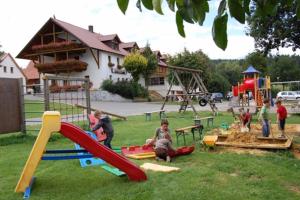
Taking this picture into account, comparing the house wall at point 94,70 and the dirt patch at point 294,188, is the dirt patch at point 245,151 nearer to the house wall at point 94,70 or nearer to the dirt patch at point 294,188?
the dirt patch at point 294,188

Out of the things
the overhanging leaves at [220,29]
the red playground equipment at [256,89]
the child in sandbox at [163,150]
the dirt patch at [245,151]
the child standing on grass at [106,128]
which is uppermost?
the overhanging leaves at [220,29]

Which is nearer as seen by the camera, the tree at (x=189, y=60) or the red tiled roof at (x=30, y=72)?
the tree at (x=189, y=60)

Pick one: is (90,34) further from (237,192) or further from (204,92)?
(237,192)

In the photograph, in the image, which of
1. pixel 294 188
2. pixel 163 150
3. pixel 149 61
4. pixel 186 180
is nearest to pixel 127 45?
pixel 149 61

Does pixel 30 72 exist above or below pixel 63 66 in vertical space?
above

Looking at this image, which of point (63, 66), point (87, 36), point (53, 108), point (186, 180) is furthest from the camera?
point (87, 36)

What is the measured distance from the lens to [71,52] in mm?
50156

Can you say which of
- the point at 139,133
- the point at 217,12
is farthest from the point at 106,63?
the point at 217,12

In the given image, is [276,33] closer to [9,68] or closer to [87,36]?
[87,36]

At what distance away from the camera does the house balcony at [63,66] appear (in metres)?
47.6

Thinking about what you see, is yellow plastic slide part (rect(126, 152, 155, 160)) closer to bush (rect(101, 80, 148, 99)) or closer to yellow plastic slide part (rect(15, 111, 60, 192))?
yellow plastic slide part (rect(15, 111, 60, 192))

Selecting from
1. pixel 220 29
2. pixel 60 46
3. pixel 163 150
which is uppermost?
pixel 60 46

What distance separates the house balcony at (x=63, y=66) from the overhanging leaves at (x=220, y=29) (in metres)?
46.8

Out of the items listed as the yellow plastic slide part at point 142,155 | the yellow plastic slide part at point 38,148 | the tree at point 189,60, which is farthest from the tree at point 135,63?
the yellow plastic slide part at point 38,148
